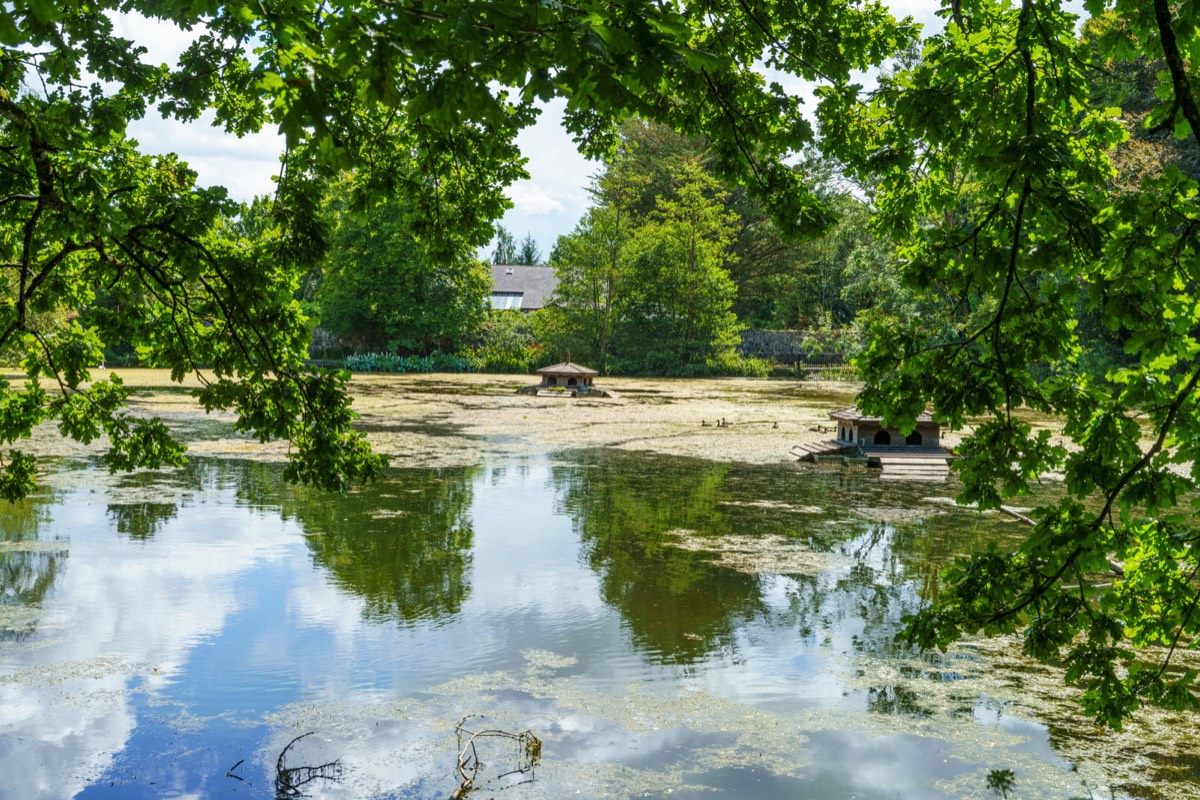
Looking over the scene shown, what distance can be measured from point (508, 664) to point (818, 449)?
12.3 metres

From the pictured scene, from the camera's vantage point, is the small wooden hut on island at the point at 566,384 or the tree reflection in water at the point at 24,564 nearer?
the tree reflection in water at the point at 24,564

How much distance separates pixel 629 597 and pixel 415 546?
2.92 metres

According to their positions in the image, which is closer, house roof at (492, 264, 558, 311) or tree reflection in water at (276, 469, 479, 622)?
tree reflection in water at (276, 469, 479, 622)

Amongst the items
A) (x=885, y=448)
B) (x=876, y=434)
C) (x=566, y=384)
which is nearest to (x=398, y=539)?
(x=885, y=448)

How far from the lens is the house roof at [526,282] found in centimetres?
5725

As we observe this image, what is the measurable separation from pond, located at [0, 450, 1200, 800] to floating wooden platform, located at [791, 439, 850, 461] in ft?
18.5

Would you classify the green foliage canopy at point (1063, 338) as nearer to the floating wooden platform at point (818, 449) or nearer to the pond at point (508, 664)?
the pond at point (508, 664)

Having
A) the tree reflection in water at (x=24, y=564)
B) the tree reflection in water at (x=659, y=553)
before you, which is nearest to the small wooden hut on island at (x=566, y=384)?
the tree reflection in water at (x=659, y=553)

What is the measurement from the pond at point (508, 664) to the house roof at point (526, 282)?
44.4 meters

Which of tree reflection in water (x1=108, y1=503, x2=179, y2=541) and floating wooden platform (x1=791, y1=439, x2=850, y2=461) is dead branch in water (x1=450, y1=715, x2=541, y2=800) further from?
floating wooden platform (x1=791, y1=439, x2=850, y2=461)

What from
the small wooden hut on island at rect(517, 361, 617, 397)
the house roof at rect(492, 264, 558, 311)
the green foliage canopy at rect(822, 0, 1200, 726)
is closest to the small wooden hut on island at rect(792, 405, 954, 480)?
the green foliage canopy at rect(822, 0, 1200, 726)

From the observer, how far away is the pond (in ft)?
19.3

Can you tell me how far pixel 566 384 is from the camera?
32.9m

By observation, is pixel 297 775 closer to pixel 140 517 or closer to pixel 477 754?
pixel 477 754
